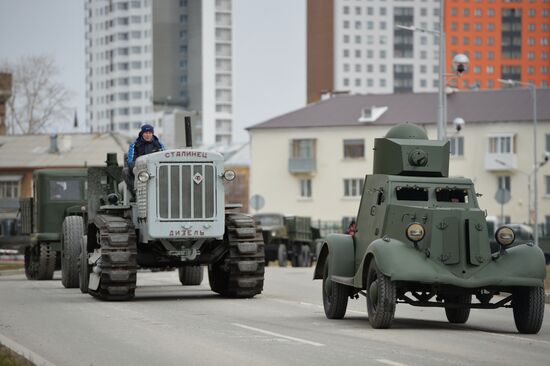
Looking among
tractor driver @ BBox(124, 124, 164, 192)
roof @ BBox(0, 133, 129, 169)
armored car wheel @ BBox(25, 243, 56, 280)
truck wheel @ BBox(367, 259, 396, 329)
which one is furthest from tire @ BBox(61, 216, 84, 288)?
roof @ BBox(0, 133, 129, 169)

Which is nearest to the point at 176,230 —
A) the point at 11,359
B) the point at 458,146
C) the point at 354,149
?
the point at 11,359

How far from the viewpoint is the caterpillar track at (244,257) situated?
24031 millimetres

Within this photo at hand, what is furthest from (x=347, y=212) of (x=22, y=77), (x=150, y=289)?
(x=150, y=289)

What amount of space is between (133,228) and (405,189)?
6.56 metres

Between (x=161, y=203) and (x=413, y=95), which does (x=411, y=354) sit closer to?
(x=161, y=203)

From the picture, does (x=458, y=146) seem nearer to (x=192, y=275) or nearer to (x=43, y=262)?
(x=43, y=262)

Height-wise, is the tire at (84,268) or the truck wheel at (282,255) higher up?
the tire at (84,268)

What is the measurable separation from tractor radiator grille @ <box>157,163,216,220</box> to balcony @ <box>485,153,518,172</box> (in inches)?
3156

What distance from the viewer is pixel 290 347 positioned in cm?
1484

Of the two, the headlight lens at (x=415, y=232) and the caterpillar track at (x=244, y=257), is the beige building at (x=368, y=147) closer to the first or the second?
the caterpillar track at (x=244, y=257)

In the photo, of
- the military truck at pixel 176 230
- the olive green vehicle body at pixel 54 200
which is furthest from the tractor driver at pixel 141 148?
the olive green vehicle body at pixel 54 200

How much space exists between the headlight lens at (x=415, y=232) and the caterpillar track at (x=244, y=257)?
7.18 m

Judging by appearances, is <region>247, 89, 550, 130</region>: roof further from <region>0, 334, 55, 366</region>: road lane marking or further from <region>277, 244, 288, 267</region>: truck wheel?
<region>0, 334, 55, 366</region>: road lane marking

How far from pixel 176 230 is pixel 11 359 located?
1035 centimetres
